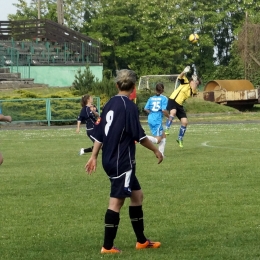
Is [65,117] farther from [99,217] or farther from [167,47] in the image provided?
[167,47]

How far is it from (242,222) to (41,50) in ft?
149

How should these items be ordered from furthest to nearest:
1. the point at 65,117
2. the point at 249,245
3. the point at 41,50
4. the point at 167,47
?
the point at 167,47
the point at 41,50
the point at 65,117
the point at 249,245

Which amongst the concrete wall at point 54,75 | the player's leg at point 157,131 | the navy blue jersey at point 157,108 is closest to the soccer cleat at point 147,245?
the player's leg at point 157,131

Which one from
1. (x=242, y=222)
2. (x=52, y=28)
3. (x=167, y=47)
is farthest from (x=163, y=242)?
(x=167, y=47)

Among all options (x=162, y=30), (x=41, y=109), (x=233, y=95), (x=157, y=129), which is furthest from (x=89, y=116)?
(x=162, y=30)

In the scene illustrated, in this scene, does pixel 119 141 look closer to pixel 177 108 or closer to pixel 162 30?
pixel 177 108

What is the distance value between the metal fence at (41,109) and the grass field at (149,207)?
17.4 metres

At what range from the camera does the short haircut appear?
26.5 feet

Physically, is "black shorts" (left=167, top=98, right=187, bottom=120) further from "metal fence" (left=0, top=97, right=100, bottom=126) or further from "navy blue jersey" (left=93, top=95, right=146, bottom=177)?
"metal fence" (left=0, top=97, right=100, bottom=126)

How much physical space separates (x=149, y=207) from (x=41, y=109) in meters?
27.5

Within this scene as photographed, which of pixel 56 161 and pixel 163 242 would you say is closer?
pixel 163 242

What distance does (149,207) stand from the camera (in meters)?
11.2

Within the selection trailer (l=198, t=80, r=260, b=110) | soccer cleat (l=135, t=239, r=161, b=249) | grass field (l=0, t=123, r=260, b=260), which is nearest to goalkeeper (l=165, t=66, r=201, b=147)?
grass field (l=0, t=123, r=260, b=260)

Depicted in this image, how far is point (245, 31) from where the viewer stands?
61031 mm
